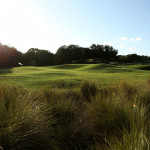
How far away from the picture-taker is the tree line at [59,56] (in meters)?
34.6

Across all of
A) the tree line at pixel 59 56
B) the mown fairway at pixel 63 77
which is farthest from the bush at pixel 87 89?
the tree line at pixel 59 56

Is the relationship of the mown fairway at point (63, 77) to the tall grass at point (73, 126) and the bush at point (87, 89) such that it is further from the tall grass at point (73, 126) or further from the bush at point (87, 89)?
the tall grass at point (73, 126)

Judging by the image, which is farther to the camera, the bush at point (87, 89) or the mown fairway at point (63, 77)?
the mown fairway at point (63, 77)

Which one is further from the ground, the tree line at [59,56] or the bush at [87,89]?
the tree line at [59,56]

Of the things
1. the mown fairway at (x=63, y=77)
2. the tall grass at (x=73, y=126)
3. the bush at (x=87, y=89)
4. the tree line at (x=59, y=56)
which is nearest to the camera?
the tall grass at (x=73, y=126)

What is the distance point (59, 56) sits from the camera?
50.1 meters

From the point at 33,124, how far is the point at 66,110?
1.09 metres

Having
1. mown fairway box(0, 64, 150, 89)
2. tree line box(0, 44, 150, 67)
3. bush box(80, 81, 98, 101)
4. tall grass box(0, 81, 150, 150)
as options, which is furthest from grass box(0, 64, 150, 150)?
tree line box(0, 44, 150, 67)

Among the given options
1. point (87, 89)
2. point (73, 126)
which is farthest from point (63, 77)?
point (73, 126)

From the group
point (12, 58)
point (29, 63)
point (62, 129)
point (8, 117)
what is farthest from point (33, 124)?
point (29, 63)

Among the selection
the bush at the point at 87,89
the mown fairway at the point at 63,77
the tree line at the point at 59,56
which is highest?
the tree line at the point at 59,56

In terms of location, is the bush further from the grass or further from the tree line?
the tree line

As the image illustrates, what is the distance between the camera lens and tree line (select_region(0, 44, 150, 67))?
1361 inches

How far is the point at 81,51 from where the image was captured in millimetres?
53250
